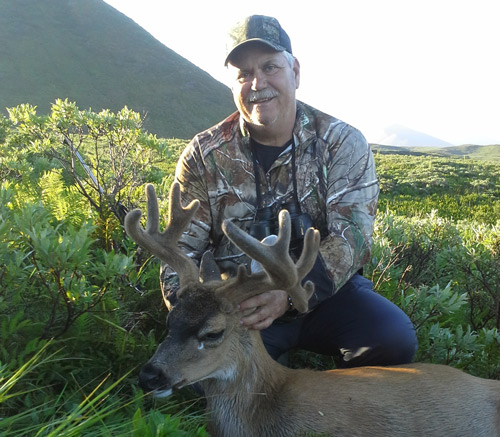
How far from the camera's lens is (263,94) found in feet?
13.7

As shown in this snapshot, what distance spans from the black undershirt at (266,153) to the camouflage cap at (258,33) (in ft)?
2.59

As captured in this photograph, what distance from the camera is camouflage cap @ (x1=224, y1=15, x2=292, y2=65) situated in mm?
4117

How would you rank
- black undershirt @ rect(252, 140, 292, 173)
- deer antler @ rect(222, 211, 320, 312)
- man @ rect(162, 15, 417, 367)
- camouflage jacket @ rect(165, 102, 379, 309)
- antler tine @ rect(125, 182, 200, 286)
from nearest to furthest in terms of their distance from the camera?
deer antler @ rect(222, 211, 320, 312) → antler tine @ rect(125, 182, 200, 286) → man @ rect(162, 15, 417, 367) → camouflage jacket @ rect(165, 102, 379, 309) → black undershirt @ rect(252, 140, 292, 173)

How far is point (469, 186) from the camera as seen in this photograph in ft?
61.6

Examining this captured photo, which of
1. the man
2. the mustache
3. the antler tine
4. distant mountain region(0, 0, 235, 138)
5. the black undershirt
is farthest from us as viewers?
distant mountain region(0, 0, 235, 138)

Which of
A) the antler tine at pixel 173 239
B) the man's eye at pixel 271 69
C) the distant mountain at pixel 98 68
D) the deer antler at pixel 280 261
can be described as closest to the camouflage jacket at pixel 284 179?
the man's eye at pixel 271 69

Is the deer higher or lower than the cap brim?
lower

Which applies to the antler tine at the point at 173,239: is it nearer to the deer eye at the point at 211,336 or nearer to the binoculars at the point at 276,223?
the deer eye at the point at 211,336

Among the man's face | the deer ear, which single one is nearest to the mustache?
the man's face

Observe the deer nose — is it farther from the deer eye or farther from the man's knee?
the man's knee

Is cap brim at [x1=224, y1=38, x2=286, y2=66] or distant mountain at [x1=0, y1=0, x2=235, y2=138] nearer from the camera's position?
cap brim at [x1=224, y1=38, x2=286, y2=66]

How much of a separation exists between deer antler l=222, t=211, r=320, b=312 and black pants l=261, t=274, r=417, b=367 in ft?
2.90

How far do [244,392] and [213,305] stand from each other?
61cm

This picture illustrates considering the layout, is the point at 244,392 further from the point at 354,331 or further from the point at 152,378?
the point at 354,331
